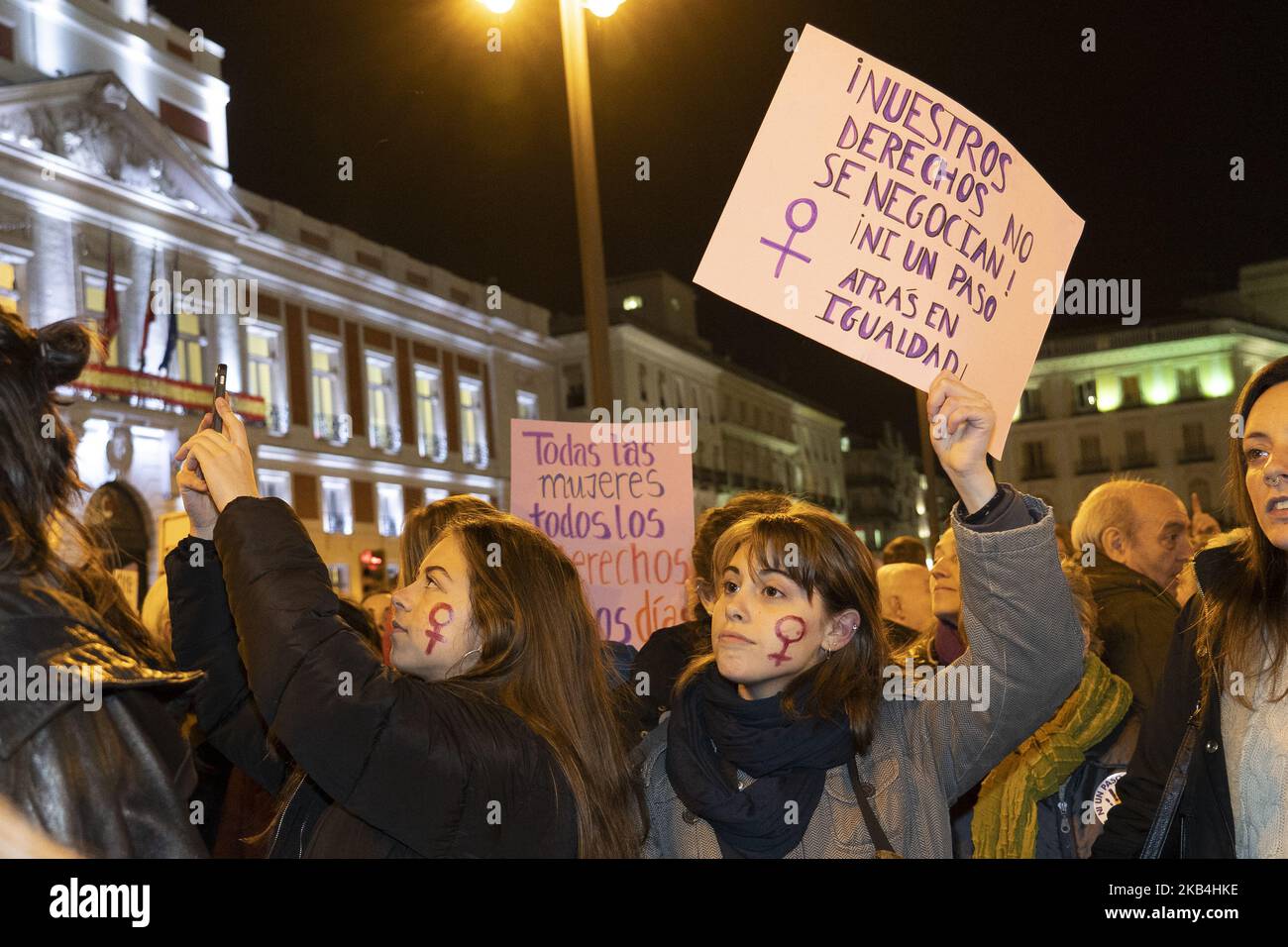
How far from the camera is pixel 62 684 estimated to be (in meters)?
1.43

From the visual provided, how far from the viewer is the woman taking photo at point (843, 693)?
208cm

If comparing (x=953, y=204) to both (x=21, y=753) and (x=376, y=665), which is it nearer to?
(x=376, y=665)

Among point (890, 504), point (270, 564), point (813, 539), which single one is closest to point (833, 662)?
point (813, 539)

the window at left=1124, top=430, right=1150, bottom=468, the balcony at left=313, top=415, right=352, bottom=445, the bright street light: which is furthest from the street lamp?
the window at left=1124, top=430, right=1150, bottom=468

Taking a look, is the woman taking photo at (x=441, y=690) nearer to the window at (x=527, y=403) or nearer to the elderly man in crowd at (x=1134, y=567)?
the elderly man in crowd at (x=1134, y=567)

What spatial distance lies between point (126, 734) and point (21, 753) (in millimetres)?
118

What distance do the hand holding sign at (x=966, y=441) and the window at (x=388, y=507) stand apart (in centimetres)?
3010

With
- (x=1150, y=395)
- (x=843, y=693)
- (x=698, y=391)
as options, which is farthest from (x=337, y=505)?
(x=1150, y=395)

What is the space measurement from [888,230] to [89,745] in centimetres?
191

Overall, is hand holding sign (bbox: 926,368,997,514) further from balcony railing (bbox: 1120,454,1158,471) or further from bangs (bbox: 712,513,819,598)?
balcony railing (bbox: 1120,454,1158,471)

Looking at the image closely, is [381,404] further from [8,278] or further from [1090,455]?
[1090,455]

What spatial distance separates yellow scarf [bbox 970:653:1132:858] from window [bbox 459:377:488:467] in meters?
32.5

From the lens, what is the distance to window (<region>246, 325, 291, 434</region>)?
28250 mm

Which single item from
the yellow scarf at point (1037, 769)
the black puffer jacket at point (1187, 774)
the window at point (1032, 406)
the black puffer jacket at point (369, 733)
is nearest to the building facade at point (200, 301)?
the yellow scarf at point (1037, 769)
